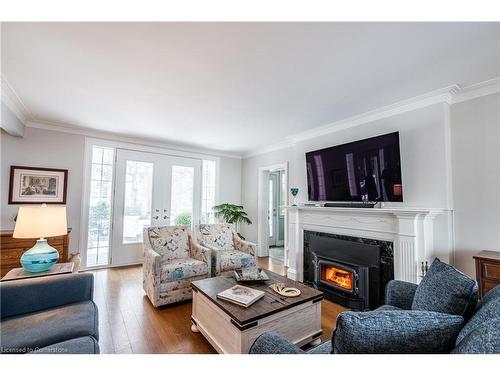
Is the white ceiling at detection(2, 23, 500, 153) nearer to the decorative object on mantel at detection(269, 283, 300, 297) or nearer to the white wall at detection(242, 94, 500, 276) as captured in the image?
the white wall at detection(242, 94, 500, 276)

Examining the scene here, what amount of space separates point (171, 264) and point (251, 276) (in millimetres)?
1100

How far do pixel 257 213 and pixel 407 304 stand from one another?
12.1 ft

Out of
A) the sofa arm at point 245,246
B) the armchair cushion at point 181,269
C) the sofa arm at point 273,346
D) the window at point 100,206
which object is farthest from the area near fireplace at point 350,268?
the window at point 100,206

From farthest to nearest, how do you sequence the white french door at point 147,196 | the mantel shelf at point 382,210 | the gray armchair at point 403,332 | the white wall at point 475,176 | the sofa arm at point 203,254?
1. the white french door at point 147,196
2. the sofa arm at point 203,254
3. the mantel shelf at point 382,210
4. the white wall at point 475,176
5. the gray armchair at point 403,332

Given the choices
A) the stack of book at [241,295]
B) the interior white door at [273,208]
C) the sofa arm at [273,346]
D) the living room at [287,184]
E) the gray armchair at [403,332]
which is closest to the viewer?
the gray armchair at [403,332]

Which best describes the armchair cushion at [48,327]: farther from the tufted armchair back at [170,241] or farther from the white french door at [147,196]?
the white french door at [147,196]

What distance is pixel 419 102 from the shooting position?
2.58 metres

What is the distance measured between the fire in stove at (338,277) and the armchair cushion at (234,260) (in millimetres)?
1009

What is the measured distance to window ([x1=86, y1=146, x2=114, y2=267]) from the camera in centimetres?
397

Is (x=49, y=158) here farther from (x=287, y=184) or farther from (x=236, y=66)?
(x=287, y=184)

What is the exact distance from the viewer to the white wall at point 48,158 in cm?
332

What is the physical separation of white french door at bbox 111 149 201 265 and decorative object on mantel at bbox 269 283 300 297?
3196 mm
